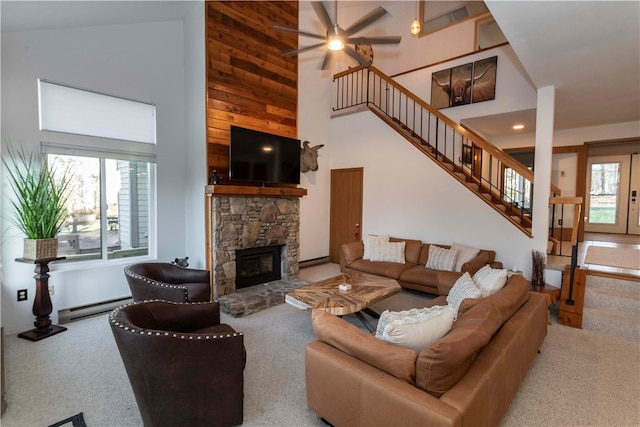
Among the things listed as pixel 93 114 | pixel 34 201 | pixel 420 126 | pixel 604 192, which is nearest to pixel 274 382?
pixel 34 201

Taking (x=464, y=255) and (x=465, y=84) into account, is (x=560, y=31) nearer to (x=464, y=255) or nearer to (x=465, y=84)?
(x=464, y=255)

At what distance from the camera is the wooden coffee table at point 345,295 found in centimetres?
295

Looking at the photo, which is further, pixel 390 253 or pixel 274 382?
pixel 390 253

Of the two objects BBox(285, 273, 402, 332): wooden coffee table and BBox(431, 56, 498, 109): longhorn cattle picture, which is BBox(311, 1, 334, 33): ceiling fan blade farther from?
BBox(431, 56, 498, 109): longhorn cattle picture

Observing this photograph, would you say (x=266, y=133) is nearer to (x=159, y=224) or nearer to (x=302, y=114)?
(x=302, y=114)

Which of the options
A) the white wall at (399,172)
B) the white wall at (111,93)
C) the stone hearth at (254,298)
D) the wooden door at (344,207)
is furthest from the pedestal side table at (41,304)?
the wooden door at (344,207)

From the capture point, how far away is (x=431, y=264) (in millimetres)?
4746

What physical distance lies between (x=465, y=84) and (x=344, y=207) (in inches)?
134

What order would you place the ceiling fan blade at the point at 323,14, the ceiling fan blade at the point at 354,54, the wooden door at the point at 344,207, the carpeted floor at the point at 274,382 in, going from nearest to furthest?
the carpeted floor at the point at 274,382, the ceiling fan blade at the point at 323,14, the ceiling fan blade at the point at 354,54, the wooden door at the point at 344,207

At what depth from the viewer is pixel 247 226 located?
15.3ft

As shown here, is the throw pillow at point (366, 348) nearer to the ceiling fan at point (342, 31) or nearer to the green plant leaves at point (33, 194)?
the green plant leaves at point (33, 194)

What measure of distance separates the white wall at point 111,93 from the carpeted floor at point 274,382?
0.58m

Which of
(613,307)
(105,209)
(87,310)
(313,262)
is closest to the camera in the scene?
(613,307)

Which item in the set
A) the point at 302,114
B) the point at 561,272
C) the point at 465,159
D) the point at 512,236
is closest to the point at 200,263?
the point at 302,114
